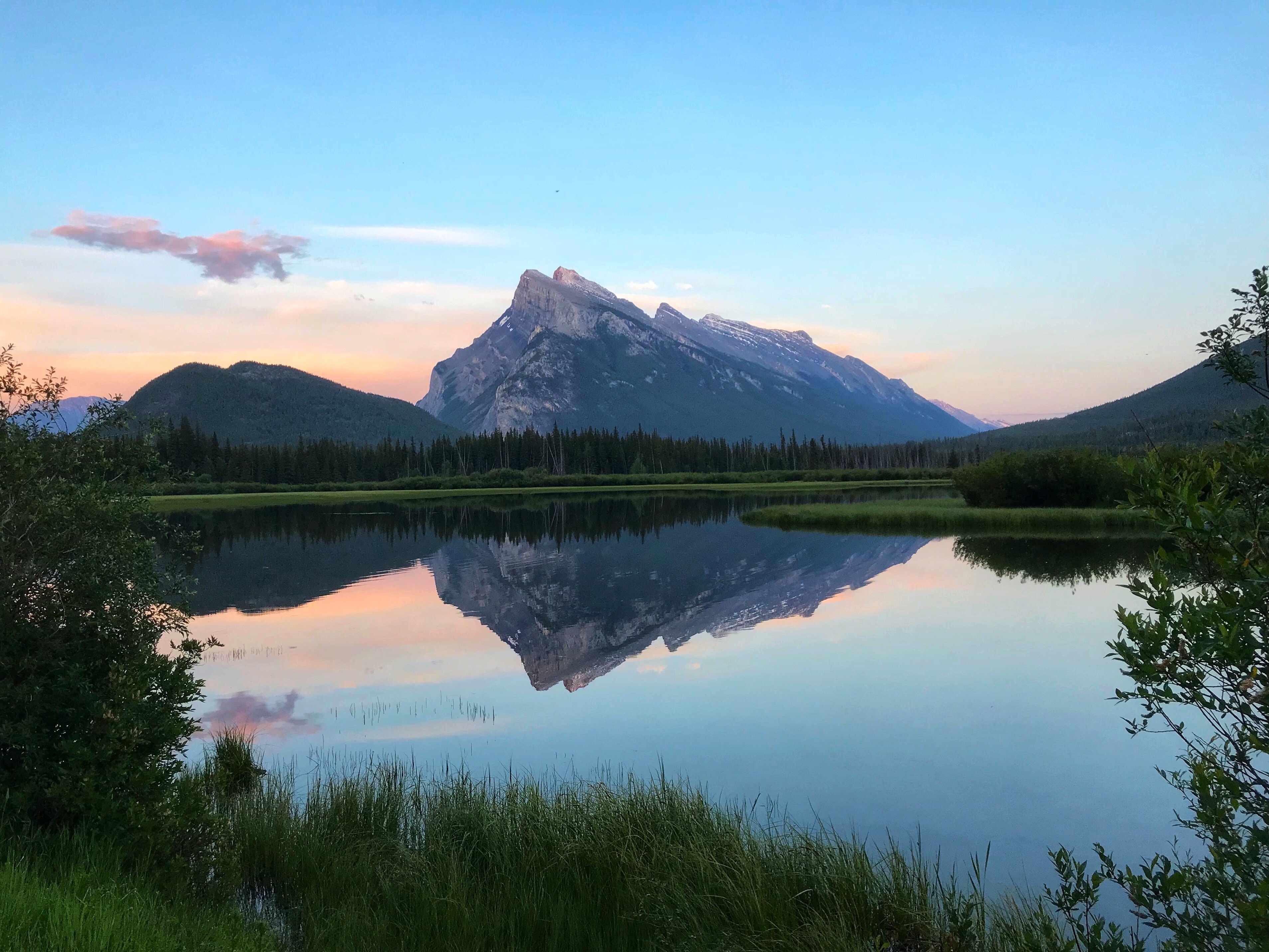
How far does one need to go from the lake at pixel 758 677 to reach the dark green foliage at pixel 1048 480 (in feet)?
55.9

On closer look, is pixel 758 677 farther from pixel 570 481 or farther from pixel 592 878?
pixel 570 481

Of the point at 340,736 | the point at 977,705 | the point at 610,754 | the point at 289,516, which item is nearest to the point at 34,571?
the point at 340,736

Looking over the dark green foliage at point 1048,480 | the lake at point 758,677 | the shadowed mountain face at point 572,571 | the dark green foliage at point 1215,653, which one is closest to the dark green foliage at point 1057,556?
the lake at point 758,677

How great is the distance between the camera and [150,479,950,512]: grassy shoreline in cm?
12550

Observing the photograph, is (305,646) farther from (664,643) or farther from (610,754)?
(610,754)

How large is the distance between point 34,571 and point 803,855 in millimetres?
9856

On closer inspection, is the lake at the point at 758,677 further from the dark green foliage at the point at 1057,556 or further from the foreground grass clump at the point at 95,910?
the foreground grass clump at the point at 95,910

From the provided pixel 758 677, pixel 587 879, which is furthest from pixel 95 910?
pixel 758 677

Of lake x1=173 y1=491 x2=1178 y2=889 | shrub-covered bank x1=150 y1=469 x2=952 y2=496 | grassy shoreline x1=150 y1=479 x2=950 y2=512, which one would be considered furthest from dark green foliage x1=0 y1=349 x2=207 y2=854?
shrub-covered bank x1=150 y1=469 x2=952 y2=496

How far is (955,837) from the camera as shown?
12133 millimetres

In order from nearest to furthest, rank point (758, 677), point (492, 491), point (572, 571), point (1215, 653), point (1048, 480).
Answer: point (1215, 653), point (758, 677), point (572, 571), point (1048, 480), point (492, 491)

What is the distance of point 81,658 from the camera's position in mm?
9945

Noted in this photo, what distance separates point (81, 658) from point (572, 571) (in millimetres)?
37569

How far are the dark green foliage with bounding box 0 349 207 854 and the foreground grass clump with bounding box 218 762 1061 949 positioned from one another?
1788mm
